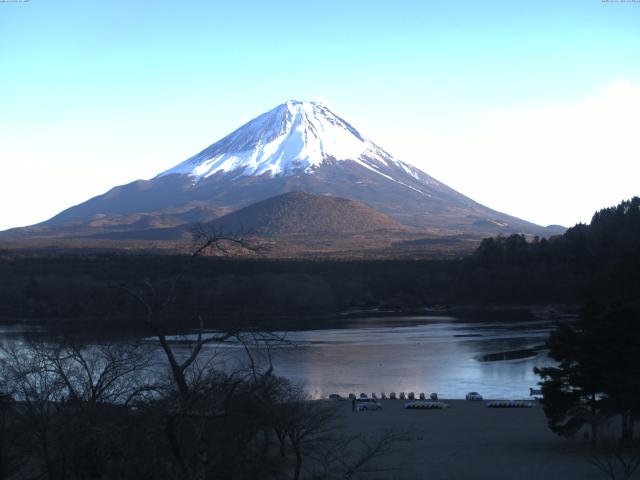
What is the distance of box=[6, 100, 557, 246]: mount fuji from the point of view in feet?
317

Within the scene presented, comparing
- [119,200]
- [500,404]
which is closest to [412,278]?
[500,404]

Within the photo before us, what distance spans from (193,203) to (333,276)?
59.6m

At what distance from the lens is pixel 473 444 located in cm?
1274

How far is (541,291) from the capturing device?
41875mm

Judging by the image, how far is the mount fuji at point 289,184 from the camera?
96500 mm

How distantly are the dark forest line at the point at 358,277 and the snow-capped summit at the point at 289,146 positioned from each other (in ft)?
222

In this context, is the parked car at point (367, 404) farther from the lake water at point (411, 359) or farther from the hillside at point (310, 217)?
Result: the hillside at point (310, 217)

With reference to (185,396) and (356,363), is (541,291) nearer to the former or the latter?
(356,363)

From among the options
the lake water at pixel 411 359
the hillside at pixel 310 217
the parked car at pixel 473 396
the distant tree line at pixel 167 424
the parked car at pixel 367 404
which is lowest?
the lake water at pixel 411 359

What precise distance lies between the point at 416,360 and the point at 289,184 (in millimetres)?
85469

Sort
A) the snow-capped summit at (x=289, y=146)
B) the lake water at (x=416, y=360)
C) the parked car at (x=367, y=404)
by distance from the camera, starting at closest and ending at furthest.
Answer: the parked car at (x=367, y=404) → the lake water at (x=416, y=360) → the snow-capped summit at (x=289, y=146)

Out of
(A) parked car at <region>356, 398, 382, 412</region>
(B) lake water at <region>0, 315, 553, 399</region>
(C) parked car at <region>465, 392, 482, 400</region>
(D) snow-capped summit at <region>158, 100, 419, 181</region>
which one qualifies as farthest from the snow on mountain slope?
(A) parked car at <region>356, 398, 382, 412</region>

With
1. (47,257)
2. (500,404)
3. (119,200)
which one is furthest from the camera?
(119,200)

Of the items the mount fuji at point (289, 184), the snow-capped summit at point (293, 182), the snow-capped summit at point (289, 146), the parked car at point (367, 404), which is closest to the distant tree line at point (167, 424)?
the parked car at point (367, 404)
